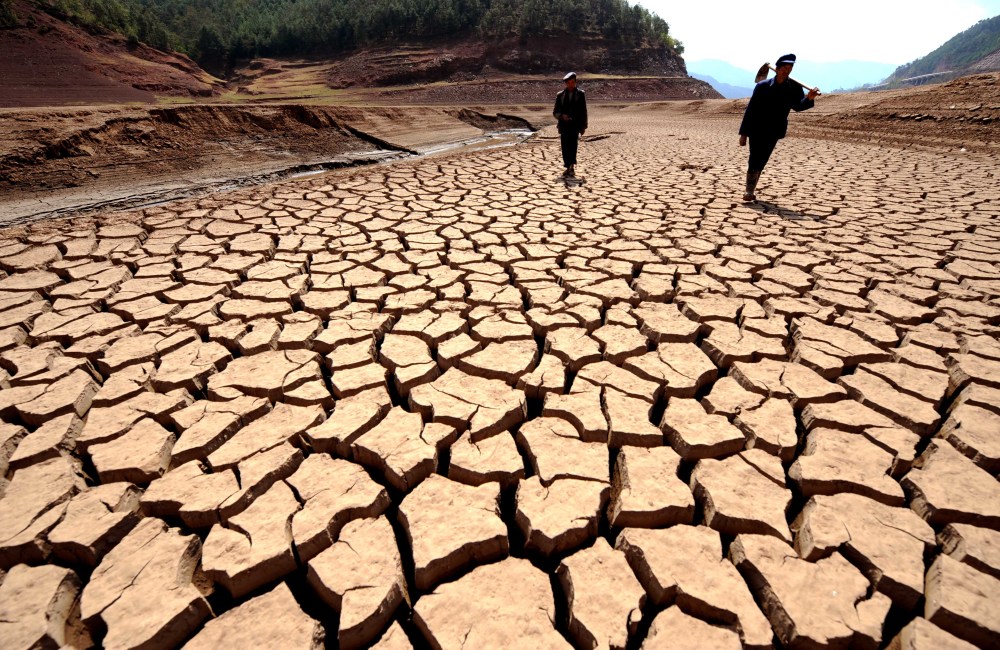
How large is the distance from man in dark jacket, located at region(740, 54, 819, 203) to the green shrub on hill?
29491mm

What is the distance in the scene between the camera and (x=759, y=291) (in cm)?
244

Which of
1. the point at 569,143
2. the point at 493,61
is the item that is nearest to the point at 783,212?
the point at 569,143

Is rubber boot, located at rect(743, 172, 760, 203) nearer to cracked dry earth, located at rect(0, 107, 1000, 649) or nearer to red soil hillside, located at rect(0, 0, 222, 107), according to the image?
→ cracked dry earth, located at rect(0, 107, 1000, 649)

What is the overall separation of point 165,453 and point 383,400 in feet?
2.18

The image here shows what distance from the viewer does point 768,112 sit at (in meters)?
4.13

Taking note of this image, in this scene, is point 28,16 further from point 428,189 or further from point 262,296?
point 262,296

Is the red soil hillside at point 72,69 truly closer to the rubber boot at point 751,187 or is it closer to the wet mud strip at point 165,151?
the wet mud strip at point 165,151

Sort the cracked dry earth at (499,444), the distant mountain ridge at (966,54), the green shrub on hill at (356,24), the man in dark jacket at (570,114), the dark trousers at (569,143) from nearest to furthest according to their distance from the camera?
the cracked dry earth at (499,444) < the man in dark jacket at (570,114) < the dark trousers at (569,143) < the green shrub on hill at (356,24) < the distant mountain ridge at (966,54)

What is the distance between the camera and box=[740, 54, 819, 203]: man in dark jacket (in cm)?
400

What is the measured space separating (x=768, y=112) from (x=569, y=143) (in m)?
1.99

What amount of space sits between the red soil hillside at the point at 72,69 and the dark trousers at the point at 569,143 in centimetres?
1514

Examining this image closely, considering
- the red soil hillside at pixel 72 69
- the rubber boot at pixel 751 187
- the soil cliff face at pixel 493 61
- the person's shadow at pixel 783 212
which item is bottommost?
the person's shadow at pixel 783 212

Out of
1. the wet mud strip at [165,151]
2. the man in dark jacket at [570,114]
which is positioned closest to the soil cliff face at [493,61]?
the wet mud strip at [165,151]

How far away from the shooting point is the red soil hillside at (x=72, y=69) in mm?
14016
